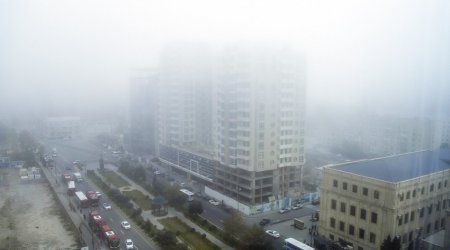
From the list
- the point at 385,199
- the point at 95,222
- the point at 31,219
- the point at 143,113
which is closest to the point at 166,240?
the point at 95,222

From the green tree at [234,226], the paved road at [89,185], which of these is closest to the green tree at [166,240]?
the paved road at [89,185]

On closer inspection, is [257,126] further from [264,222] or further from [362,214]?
[362,214]

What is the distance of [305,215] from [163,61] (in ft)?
20.4

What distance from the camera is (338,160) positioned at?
41.1 ft

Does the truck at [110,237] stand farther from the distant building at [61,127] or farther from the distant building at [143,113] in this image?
the distant building at [61,127]

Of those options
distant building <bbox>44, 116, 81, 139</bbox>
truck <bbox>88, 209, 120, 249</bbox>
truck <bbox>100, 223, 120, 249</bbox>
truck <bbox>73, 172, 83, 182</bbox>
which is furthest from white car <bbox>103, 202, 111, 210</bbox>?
distant building <bbox>44, 116, 81, 139</bbox>

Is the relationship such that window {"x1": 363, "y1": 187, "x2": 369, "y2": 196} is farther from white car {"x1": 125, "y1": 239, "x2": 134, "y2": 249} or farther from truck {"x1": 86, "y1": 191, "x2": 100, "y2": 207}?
truck {"x1": 86, "y1": 191, "x2": 100, "y2": 207}

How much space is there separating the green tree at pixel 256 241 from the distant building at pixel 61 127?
1658 cm

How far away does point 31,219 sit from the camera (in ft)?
24.3

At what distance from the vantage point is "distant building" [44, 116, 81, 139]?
19.8 m

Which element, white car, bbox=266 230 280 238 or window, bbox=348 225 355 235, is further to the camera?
white car, bbox=266 230 280 238

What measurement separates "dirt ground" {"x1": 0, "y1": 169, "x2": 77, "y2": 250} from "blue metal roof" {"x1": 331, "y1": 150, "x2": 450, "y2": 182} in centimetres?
460

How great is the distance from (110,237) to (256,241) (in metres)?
2.24

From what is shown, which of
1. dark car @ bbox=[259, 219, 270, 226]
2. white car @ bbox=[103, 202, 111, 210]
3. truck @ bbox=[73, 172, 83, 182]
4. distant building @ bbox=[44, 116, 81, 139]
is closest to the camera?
dark car @ bbox=[259, 219, 270, 226]
